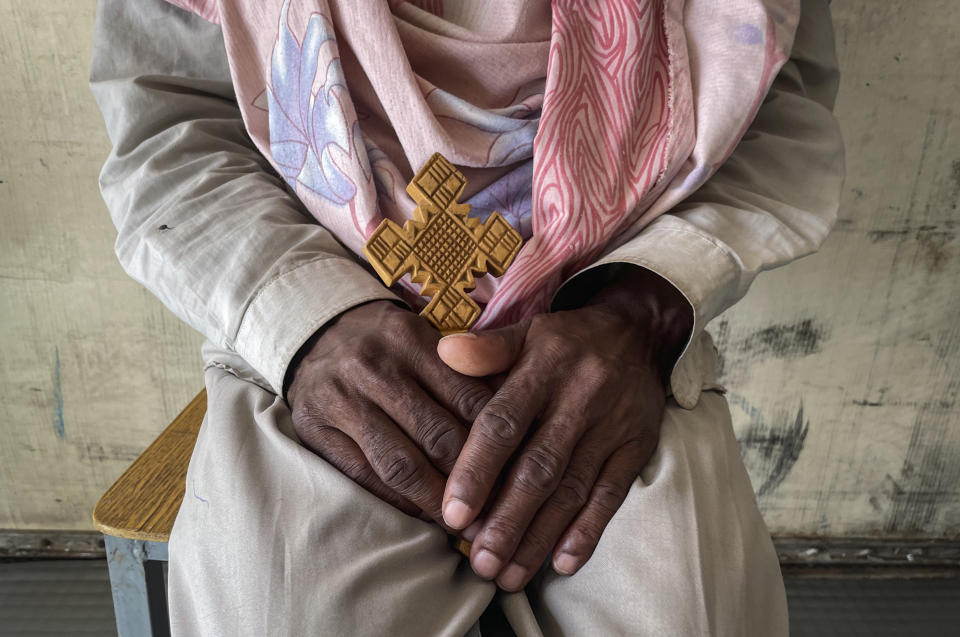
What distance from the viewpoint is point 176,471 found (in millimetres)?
791

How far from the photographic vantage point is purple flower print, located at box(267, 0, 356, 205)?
598 millimetres

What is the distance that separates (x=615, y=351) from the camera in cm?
58

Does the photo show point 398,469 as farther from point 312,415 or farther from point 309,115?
point 309,115

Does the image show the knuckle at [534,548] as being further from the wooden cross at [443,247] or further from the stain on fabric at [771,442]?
the stain on fabric at [771,442]

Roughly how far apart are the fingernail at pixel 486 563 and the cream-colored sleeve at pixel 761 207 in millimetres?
225

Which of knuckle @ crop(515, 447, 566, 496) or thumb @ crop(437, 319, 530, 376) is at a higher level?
A: thumb @ crop(437, 319, 530, 376)

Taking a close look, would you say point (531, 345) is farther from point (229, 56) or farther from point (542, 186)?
point (229, 56)

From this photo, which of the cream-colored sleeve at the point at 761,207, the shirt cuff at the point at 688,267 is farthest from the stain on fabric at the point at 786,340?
the shirt cuff at the point at 688,267

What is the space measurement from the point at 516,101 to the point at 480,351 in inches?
11.1

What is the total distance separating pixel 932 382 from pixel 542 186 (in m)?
1.08

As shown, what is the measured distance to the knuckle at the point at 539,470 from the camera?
1.68 feet

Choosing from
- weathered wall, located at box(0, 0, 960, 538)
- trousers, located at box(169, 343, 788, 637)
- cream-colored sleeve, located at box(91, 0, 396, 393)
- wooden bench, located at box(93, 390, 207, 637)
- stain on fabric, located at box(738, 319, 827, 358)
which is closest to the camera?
trousers, located at box(169, 343, 788, 637)

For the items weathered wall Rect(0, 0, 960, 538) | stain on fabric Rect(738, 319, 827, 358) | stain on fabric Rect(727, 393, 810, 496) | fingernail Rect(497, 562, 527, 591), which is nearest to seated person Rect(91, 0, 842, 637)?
fingernail Rect(497, 562, 527, 591)

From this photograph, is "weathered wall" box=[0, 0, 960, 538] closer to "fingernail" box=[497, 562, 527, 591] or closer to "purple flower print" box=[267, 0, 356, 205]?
"purple flower print" box=[267, 0, 356, 205]
